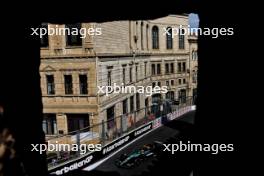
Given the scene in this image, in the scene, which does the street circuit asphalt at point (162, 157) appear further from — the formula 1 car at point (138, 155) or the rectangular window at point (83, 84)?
the rectangular window at point (83, 84)

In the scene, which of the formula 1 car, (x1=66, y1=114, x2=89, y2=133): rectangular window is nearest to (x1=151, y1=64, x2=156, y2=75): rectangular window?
(x1=66, y1=114, x2=89, y2=133): rectangular window

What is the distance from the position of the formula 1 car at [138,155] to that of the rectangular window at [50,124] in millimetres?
10535

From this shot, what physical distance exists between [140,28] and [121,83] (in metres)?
8.71

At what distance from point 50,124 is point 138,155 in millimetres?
11530

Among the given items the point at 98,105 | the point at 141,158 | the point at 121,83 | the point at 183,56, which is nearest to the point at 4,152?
the point at 141,158

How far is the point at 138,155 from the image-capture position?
51.9 feet

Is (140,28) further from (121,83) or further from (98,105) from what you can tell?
(98,105)

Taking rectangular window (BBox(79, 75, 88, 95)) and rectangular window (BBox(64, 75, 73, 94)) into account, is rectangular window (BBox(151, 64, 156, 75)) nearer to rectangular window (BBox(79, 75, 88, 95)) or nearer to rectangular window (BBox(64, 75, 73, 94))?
rectangular window (BBox(79, 75, 88, 95))

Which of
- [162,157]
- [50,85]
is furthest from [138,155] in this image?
[50,85]

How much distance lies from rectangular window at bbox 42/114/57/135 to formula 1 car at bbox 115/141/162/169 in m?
10.5

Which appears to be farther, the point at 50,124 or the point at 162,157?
the point at 50,124

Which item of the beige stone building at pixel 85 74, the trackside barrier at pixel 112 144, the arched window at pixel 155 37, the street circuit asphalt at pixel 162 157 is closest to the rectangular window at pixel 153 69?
the arched window at pixel 155 37

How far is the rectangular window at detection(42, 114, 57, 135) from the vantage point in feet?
82.1

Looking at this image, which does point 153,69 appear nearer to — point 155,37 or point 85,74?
point 155,37
